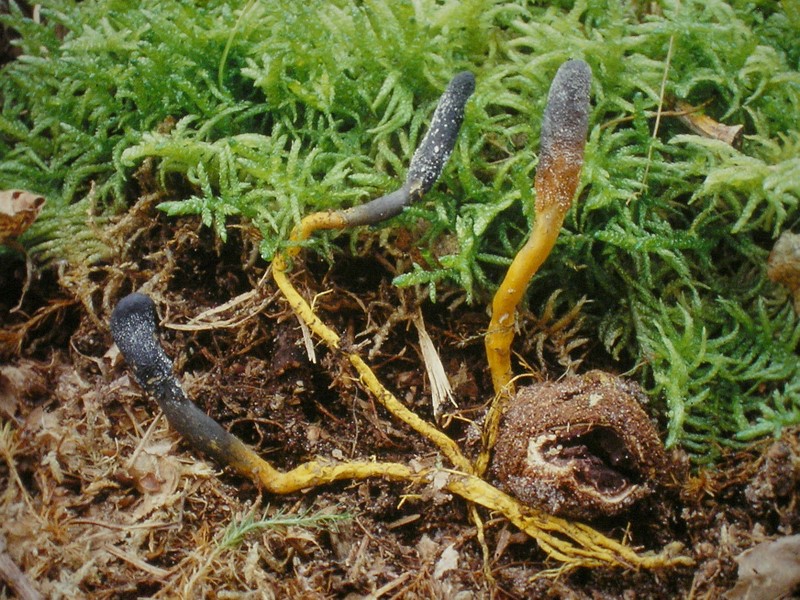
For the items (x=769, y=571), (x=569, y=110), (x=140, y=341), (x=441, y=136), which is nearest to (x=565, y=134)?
(x=569, y=110)

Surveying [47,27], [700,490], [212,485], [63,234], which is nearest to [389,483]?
[212,485]

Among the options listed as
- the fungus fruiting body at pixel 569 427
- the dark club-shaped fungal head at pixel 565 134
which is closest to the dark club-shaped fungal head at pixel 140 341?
the fungus fruiting body at pixel 569 427

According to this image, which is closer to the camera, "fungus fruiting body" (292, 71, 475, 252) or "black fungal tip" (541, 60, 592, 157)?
"black fungal tip" (541, 60, 592, 157)

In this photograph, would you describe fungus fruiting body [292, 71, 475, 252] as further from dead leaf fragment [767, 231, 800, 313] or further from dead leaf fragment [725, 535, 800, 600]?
dead leaf fragment [725, 535, 800, 600]

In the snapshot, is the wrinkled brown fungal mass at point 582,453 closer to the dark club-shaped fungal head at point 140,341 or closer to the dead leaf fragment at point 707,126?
the dead leaf fragment at point 707,126

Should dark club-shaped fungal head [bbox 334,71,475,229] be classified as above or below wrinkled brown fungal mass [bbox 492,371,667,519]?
above

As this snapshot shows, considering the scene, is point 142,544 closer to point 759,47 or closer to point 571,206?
point 571,206

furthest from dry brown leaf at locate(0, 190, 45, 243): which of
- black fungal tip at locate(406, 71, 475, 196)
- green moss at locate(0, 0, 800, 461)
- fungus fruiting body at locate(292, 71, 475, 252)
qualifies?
black fungal tip at locate(406, 71, 475, 196)
